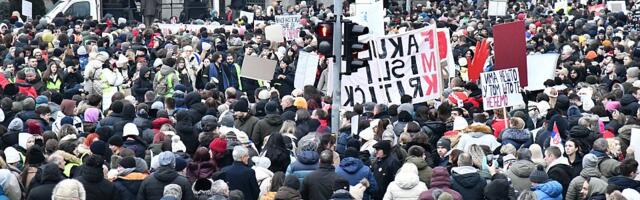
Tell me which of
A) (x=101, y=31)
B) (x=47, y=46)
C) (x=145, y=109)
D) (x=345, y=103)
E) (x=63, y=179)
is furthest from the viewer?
(x=101, y=31)

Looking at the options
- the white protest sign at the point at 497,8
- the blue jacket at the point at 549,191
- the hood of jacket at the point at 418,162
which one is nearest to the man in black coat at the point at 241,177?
the hood of jacket at the point at 418,162

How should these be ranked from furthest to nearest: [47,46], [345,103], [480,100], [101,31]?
[101,31], [47,46], [480,100], [345,103]

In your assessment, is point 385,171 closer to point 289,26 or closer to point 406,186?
point 406,186

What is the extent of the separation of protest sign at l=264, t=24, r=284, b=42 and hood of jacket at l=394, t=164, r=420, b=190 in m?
17.5

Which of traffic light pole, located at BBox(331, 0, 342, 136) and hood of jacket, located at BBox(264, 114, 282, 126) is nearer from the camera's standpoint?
hood of jacket, located at BBox(264, 114, 282, 126)

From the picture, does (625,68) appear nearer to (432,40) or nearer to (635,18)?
(432,40)

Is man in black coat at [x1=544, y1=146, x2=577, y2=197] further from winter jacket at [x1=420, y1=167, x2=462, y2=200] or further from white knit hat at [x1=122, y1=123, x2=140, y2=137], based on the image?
white knit hat at [x1=122, y1=123, x2=140, y2=137]

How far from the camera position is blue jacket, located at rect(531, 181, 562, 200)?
47.4ft

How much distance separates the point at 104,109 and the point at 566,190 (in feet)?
27.2

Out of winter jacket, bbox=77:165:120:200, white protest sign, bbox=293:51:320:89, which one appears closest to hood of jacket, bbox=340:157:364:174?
winter jacket, bbox=77:165:120:200

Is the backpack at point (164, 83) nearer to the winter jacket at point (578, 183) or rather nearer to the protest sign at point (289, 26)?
the protest sign at point (289, 26)

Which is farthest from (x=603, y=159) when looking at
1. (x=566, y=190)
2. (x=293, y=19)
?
(x=293, y=19)

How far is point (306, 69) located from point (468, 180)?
404 inches

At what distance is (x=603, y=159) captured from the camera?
15438mm
